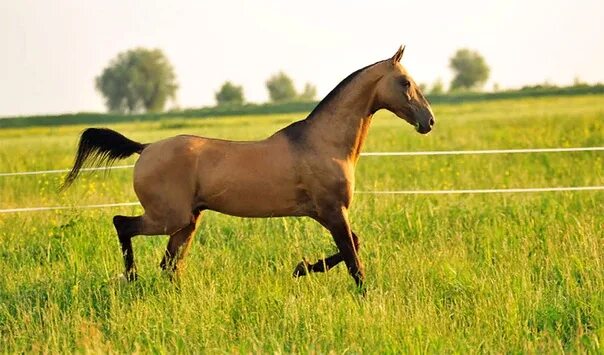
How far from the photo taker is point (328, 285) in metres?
7.48

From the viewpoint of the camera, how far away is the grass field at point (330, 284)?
605 cm

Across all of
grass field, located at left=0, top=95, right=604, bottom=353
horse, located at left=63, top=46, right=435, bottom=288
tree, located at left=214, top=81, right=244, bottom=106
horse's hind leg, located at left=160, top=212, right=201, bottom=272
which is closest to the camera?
grass field, located at left=0, top=95, right=604, bottom=353

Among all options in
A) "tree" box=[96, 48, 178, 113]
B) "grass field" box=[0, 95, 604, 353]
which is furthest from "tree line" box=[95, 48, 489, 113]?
"grass field" box=[0, 95, 604, 353]

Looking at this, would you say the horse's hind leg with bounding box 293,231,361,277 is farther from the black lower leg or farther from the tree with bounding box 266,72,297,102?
the tree with bounding box 266,72,297,102

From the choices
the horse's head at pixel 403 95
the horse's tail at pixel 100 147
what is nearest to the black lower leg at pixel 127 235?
the horse's tail at pixel 100 147

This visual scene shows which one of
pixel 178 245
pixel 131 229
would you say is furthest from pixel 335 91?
pixel 131 229

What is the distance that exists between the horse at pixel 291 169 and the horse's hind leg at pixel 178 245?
26cm

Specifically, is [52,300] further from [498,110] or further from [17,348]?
[498,110]

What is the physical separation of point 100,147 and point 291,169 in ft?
5.32

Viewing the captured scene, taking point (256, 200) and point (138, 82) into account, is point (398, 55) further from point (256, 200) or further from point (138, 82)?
point (138, 82)

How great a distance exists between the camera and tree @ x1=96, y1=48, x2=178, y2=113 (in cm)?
9131

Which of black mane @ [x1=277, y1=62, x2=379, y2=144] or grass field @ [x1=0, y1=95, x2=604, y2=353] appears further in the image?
black mane @ [x1=277, y1=62, x2=379, y2=144]

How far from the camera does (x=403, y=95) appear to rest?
24.3 feet

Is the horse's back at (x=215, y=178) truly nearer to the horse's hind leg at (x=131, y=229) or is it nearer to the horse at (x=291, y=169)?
the horse at (x=291, y=169)
